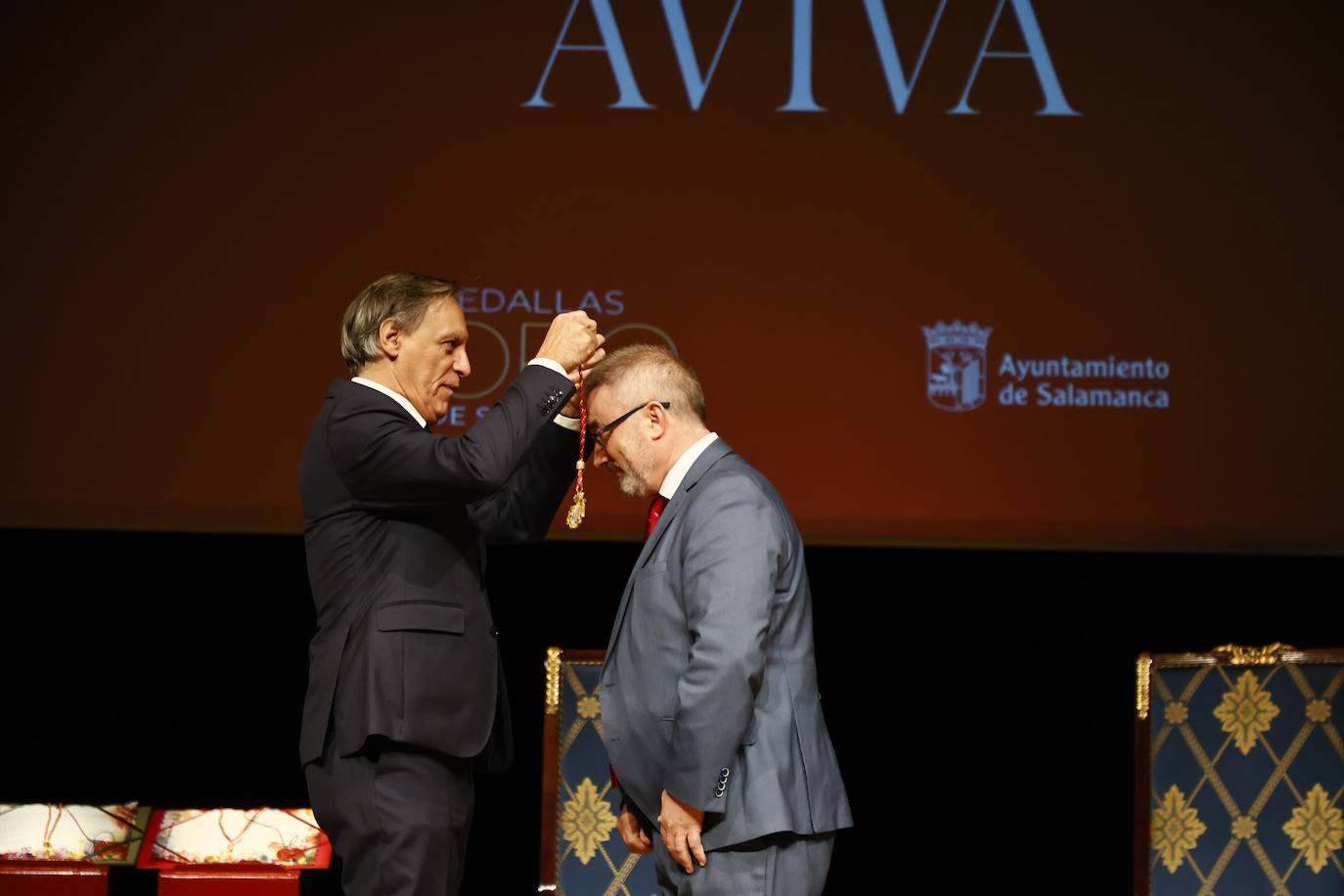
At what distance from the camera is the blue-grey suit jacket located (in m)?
1.94

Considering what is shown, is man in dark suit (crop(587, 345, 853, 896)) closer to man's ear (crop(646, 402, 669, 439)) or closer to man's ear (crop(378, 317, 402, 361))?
man's ear (crop(646, 402, 669, 439))

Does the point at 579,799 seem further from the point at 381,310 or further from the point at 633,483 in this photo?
the point at 381,310

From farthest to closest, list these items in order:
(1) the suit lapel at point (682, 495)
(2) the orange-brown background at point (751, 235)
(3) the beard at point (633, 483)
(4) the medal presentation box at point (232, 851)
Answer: (2) the orange-brown background at point (751, 235), (4) the medal presentation box at point (232, 851), (3) the beard at point (633, 483), (1) the suit lapel at point (682, 495)

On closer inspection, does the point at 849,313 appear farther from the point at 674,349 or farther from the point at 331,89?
the point at 331,89

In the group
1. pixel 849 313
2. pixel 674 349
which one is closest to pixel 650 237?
pixel 674 349

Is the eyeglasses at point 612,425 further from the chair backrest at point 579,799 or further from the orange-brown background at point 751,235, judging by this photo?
the orange-brown background at point 751,235

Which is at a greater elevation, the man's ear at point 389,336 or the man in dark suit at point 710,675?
the man's ear at point 389,336

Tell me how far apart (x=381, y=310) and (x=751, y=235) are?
1.73 metres

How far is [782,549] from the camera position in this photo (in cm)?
204

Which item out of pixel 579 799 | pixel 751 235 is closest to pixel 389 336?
pixel 579 799

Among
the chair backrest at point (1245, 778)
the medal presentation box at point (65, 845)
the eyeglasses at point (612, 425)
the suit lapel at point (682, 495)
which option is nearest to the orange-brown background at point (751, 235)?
the chair backrest at point (1245, 778)

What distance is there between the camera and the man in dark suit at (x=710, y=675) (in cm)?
194

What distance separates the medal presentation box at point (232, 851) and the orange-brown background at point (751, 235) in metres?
0.85

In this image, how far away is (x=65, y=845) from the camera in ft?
10.8
